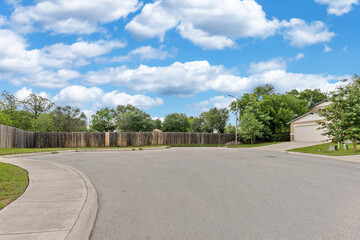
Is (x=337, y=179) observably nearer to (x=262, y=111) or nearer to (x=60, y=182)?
(x=60, y=182)

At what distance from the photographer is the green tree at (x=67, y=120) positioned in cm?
6481

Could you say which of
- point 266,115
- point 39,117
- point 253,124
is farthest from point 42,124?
point 266,115

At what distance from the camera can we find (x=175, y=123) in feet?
276

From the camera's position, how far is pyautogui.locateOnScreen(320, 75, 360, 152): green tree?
2160 cm

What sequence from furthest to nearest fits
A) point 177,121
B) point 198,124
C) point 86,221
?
point 198,124 → point 177,121 → point 86,221

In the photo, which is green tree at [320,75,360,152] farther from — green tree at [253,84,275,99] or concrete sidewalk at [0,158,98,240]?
green tree at [253,84,275,99]

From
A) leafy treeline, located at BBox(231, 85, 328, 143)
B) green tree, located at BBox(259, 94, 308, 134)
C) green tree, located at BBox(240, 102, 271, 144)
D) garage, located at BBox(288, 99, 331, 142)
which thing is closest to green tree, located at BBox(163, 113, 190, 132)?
leafy treeline, located at BBox(231, 85, 328, 143)

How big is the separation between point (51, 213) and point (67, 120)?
67342 millimetres

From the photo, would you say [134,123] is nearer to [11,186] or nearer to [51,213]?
[11,186]

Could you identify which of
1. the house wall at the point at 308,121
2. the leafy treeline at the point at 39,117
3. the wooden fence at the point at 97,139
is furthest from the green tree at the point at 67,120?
the house wall at the point at 308,121

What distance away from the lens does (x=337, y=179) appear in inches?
378

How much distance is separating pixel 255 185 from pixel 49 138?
1227 inches

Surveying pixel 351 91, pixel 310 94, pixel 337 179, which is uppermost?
pixel 310 94

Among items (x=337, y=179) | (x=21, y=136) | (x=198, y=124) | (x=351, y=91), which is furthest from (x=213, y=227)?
(x=198, y=124)
